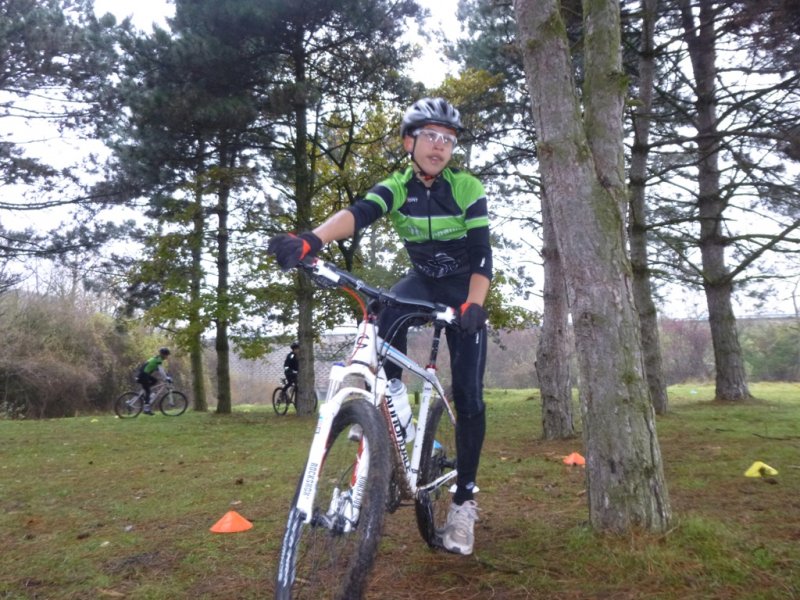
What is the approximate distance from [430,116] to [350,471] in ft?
5.64

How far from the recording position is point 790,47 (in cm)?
952

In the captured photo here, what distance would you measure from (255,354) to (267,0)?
27.1 feet

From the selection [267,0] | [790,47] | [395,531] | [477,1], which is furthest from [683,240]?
[395,531]

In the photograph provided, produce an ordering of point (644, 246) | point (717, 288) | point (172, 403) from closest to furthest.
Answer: point (644, 246)
point (717, 288)
point (172, 403)

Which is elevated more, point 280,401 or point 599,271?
point 599,271

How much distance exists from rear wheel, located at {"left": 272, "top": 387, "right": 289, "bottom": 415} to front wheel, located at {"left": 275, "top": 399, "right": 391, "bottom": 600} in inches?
676

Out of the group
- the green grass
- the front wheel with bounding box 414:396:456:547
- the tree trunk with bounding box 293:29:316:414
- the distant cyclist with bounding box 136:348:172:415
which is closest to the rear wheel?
the tree trunk with bounding box 293:29:316:414

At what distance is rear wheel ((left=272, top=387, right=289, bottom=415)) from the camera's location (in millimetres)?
19484

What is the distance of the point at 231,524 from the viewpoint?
4.23 meters

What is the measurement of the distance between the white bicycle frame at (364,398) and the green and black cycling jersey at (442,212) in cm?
49

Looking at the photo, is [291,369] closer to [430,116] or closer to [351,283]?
[430,116]

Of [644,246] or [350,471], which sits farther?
[644,246]

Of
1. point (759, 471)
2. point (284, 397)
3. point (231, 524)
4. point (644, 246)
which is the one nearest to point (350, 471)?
point (231, 524)

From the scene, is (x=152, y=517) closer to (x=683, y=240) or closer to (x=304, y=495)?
(x=304, y=495)
